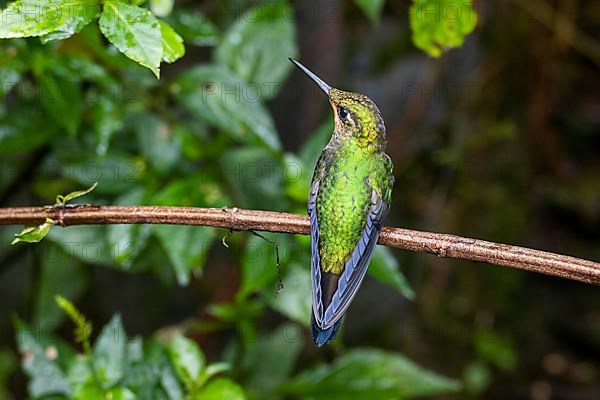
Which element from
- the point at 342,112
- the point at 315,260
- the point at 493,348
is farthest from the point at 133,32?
the point at 493,348

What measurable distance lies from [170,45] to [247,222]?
40 centimetres

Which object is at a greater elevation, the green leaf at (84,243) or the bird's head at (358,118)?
the bird's head at (358,118)

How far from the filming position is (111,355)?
83.7 inches

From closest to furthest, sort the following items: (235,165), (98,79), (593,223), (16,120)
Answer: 1. (98,79)
2. (16,120)
3. (235,165)
4. (593,223)

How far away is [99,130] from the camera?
237 centimetres

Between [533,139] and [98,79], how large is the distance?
406 cm

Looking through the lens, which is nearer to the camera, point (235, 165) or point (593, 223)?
point (235, 165)

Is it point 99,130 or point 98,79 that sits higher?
point 98,79

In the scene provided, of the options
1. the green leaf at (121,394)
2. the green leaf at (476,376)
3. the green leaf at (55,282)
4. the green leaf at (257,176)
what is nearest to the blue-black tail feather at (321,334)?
the green leaf at (121,394)

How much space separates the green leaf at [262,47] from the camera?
110 inches

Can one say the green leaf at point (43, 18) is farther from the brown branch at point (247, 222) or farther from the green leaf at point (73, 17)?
the brown branch at point (247, 222)

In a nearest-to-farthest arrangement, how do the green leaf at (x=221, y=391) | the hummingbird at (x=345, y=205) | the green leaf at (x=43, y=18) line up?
the green leaf at (x=43, y=18) → the hummingbird at (x=345, y=205) → the green leaf at (x=221, y=391)

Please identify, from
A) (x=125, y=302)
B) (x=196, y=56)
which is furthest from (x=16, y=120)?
(x=125, y=302)

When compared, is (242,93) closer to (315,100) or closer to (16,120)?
(16,120)
